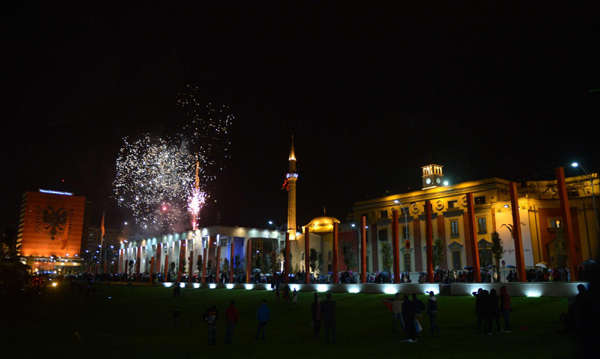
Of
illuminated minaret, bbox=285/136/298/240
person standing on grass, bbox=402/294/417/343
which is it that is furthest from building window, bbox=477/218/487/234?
person standing on grass, bbox=402/294/417/343

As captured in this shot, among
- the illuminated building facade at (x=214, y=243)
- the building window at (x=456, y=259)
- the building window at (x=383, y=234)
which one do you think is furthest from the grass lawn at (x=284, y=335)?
the illuminated building facade at (x=214, y=243)

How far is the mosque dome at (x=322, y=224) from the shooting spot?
7513cm

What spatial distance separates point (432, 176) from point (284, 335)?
56.6 m

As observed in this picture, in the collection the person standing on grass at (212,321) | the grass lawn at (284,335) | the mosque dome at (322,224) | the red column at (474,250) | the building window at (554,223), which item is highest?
the mosque dome at (322,224)

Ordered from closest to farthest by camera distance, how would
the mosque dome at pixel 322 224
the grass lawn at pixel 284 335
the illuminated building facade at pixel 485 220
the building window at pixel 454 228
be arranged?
the grass lawn at pixel 284 335
the illuminated building facade at pixel 485 220
the building window at pixel 454 228
the mosque dome at pixel 322 224

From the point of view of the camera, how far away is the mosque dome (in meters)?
75.1

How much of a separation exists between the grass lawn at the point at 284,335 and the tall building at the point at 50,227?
475 feet

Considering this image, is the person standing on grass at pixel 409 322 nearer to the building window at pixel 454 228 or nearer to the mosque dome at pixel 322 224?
the building window at pixel 454 228

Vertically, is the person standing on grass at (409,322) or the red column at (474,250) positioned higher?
the red column at (474,250)

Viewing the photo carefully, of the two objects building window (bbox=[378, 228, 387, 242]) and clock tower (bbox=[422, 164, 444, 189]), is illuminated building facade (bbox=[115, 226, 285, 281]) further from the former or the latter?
clock tower (bbox=[422, 164, 444, 189])

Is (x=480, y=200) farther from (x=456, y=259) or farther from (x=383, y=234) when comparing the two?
(x=383, y=234)

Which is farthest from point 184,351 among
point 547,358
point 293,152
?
point 293,152

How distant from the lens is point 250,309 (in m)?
28.7

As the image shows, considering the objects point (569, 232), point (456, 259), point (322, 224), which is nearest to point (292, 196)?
point (322, 224)
